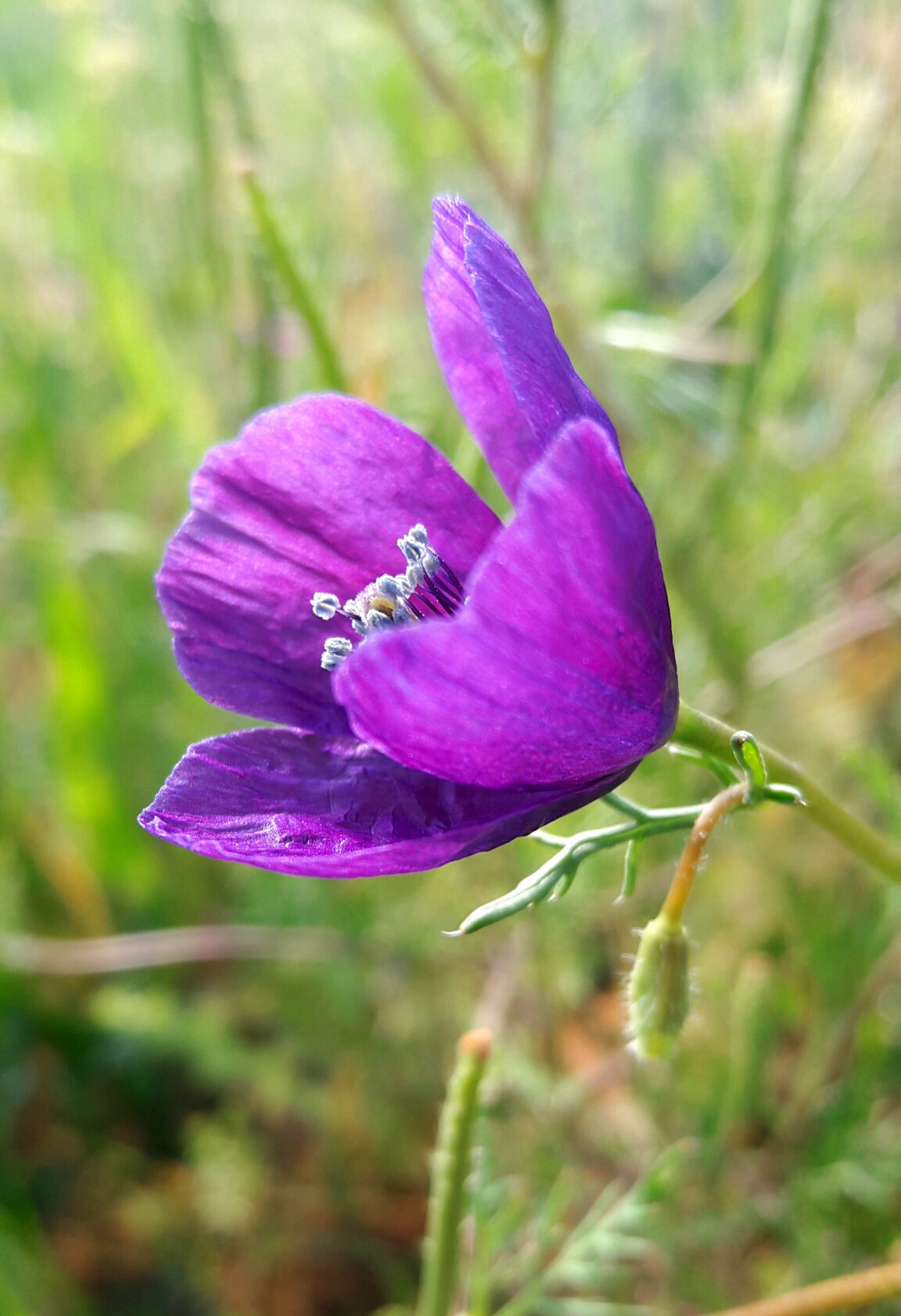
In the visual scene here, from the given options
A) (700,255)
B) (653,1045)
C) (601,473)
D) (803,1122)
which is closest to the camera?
(601,473)

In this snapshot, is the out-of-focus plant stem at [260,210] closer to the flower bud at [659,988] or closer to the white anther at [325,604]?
the white anther at [325,604]

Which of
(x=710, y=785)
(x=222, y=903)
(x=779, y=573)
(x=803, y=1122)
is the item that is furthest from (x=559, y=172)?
(x=803, y=1122)

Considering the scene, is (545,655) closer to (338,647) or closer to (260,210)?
(338,647)

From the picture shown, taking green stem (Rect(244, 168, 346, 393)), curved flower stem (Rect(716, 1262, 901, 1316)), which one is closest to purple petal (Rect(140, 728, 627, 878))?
curved flower stem (Rect(716, 1262, 901, 1316))

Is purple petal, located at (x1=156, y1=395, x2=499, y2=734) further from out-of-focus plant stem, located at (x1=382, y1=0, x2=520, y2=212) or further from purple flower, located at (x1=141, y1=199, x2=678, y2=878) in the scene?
out-of-focus plant stem, located at (x1=382, y1=0, x2=520, y2=212)

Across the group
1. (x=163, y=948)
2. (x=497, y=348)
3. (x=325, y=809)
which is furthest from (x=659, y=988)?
(x=163, y=948)

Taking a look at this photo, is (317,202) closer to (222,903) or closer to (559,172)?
(559,172)
